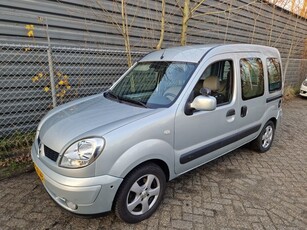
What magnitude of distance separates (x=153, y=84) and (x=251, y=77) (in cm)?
158

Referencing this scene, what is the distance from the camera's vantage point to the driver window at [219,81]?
9.07ft

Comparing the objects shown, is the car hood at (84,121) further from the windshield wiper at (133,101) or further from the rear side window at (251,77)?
the rear side window at (251,77)

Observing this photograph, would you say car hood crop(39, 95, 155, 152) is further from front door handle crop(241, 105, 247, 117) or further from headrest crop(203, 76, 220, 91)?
front door handle crop(241, 105, 247, 117)

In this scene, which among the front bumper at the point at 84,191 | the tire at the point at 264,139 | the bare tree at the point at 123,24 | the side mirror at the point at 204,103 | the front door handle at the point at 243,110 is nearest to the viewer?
the front bumper at the point at 84,191

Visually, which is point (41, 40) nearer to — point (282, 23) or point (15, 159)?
point (15, 159)

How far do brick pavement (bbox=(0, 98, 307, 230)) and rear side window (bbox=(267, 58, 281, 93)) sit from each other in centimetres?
126

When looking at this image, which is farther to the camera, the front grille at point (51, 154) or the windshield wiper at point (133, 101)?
the windshield wiper at point (133, 101)

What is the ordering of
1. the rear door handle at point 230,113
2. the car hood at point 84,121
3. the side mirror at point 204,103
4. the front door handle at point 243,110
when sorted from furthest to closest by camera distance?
the front door handle at point 243,110
the rear door handle at point 230,113
the side mirror at point 204,103
the car hood at point 84,121

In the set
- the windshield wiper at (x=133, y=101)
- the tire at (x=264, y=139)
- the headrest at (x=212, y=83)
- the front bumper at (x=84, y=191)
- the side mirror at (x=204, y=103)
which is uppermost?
the headrest at (x=212, y=83)

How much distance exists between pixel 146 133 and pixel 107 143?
395mm

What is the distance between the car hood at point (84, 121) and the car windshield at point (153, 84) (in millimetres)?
199

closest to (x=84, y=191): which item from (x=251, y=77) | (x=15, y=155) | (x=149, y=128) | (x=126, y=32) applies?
(x=149, y=128)

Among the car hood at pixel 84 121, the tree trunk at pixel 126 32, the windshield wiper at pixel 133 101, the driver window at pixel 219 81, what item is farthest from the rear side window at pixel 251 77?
the tree trunk at pixel 126 32

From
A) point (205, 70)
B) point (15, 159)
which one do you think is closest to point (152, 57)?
point (205, 70)
